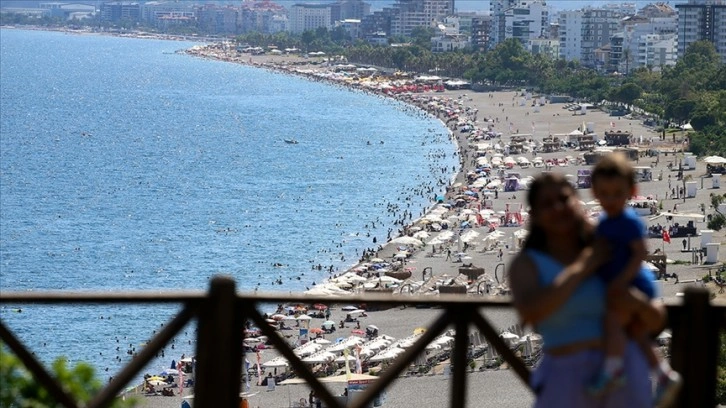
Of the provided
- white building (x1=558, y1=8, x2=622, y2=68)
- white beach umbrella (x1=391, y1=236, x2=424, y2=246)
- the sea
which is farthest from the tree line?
white beach umbrella (x1=391, y1=236, x2=424, y2=246)

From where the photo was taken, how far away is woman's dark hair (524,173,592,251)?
15.3ft

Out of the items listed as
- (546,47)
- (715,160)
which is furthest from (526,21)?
(715,160)

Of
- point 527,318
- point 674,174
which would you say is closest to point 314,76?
point 674,174

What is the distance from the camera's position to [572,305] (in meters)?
4.55

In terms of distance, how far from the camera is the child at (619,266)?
457 centimetres

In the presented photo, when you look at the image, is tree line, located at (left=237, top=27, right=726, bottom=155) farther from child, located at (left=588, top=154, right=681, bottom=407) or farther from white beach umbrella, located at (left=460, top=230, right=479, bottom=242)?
child, located at (left=588, top=154, right=681, bottom=407)

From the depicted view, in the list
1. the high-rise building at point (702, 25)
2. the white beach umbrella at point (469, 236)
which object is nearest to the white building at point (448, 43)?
the high-rise building at point (702, 25)

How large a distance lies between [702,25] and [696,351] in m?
141

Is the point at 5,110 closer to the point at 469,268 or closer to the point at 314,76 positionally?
the point at 314,76

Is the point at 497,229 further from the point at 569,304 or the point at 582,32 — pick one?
the point at 582,32

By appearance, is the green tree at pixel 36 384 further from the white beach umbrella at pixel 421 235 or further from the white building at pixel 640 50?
the white building at pixel 640 50

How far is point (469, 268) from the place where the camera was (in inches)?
1644

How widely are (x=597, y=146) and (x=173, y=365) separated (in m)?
48.7

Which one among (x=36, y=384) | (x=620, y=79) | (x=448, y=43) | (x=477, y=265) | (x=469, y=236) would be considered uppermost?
(x=36, y=384)
